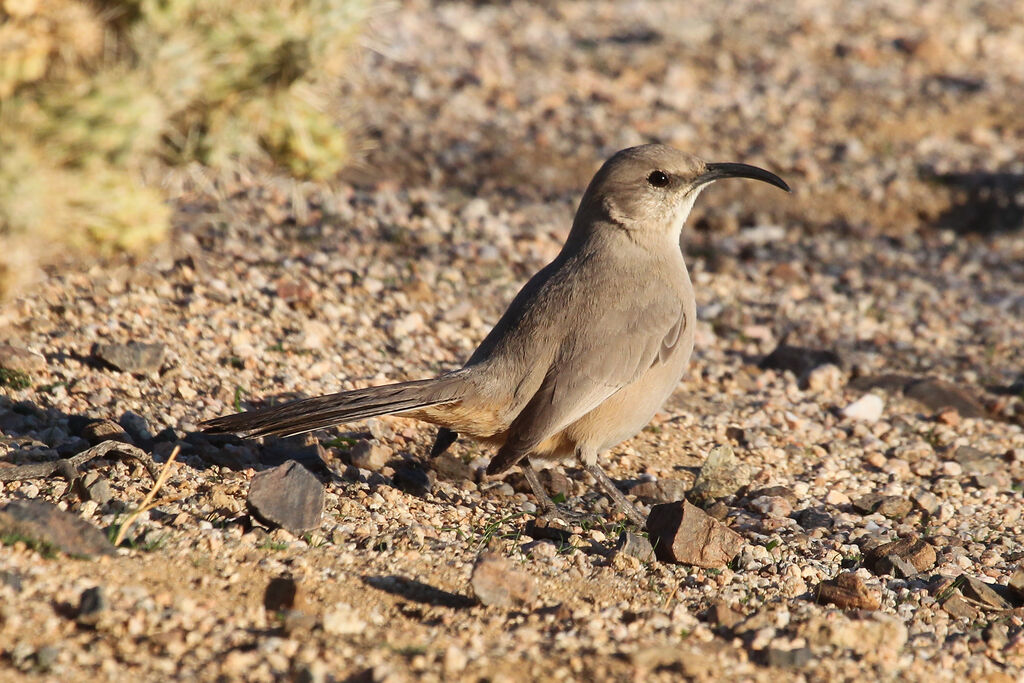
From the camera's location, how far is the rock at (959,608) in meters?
4.05

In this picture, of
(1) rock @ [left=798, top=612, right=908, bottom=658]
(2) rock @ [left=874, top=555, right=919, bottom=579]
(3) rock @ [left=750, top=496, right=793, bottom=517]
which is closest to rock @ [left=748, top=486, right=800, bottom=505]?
(3) rock @ [left=750, top=496, right=793, bottom=517]

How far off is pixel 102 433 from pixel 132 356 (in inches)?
28.1

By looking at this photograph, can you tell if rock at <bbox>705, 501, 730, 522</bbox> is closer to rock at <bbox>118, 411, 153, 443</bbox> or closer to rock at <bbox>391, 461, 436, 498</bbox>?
rock at <bbox>391, 461, 436, 498</bbox>

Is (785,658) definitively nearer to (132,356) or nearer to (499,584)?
(499,584)

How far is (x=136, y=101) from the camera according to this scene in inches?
211

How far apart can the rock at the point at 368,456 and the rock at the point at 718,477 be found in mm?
1385

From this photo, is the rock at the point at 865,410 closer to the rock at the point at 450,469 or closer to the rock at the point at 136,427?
the rock at the point at 450,469

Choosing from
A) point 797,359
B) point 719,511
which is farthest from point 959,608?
point 797,359

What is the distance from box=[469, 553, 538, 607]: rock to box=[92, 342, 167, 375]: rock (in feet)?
7.29

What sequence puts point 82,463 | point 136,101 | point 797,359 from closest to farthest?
point 82,463, point 136,101, point 797,359

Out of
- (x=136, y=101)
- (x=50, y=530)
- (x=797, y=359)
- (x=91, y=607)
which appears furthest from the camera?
(x=797, y=359)

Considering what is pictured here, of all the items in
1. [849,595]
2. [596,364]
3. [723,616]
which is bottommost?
A: [723,616]

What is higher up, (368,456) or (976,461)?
(976,461)

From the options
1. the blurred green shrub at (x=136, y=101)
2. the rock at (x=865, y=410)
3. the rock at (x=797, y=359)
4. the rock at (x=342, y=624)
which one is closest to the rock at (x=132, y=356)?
the blurred green shrub at (x=136, y=101)
